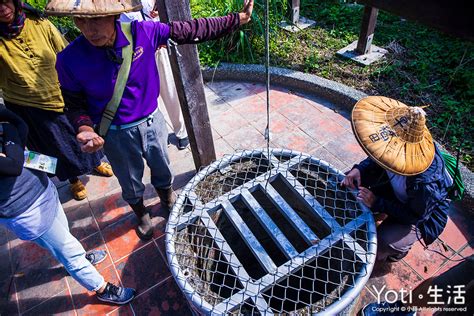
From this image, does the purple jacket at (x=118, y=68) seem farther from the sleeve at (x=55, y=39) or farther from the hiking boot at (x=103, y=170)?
the hiking boot at (x=103, y=170)

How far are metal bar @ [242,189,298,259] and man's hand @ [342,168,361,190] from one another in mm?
581

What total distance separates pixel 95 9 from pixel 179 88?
2.79ft

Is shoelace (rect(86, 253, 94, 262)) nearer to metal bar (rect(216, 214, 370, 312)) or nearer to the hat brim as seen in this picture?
metal bar (rect(216, 214, 370, 312))

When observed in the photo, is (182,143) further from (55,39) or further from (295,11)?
(295,11)

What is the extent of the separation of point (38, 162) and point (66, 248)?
0.60 m

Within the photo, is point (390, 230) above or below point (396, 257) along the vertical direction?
above

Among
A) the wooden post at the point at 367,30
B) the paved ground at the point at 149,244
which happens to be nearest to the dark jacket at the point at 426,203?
the paved ground at the point at 149,244

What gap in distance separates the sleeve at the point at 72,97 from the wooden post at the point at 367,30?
3.98 meters

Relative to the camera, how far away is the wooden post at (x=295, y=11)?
216 inches

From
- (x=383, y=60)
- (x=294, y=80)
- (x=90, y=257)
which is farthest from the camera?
(x=383, y=60)

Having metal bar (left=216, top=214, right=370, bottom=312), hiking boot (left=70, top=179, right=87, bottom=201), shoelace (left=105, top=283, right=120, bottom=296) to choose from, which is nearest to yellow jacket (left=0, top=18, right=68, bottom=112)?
hiking boot (left=70, top=179, right=87, bottom=201)

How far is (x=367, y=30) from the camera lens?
4449mm

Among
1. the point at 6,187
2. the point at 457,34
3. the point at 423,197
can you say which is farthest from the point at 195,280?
the point at 457,34

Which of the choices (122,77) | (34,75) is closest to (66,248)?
(122,77)
